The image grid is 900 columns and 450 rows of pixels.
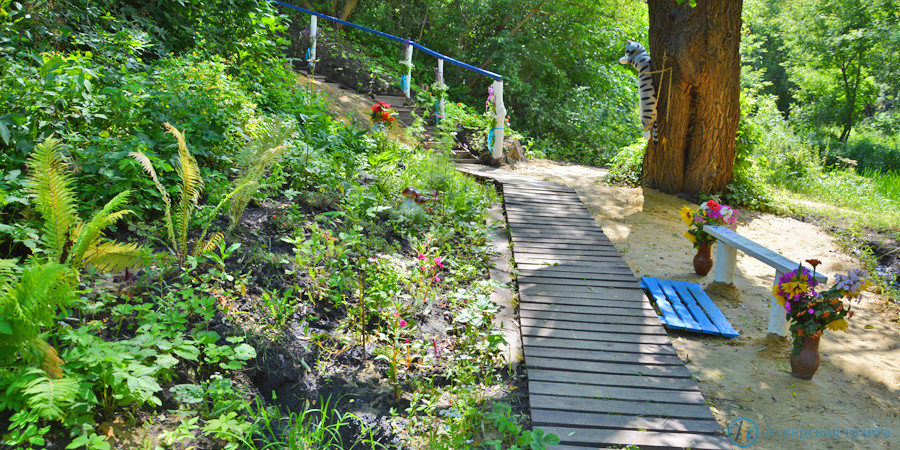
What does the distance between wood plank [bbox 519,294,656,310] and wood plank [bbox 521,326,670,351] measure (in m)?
0.35

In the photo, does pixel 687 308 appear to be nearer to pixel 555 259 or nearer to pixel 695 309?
pixel 695 309

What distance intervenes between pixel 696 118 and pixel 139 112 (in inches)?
289

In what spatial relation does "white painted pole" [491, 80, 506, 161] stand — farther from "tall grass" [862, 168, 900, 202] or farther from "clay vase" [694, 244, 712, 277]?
"tall grass" [862, 168, 900, 202]

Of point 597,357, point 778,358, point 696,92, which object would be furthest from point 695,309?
point 696,92

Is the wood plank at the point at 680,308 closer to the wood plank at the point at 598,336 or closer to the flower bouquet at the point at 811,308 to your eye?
the wood plank at the point at 598,336

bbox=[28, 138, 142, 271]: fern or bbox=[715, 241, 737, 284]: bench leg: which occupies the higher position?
bbox=[28, 138, 142, 271]: fern

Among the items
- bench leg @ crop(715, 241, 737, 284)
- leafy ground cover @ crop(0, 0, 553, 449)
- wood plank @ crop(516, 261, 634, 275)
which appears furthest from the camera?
bench leg @ crop(715, 241, 737, 284)

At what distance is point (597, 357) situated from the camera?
3762 mm

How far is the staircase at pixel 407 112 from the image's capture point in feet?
32.3

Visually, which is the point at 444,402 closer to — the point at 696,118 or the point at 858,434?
the point at 858,434

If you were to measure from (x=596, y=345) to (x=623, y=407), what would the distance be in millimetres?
716

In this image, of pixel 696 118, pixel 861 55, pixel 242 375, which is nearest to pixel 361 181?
pixel 242 375

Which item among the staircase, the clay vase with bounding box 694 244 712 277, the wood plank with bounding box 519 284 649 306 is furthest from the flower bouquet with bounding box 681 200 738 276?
the staircase

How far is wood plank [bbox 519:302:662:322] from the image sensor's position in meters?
4.28
